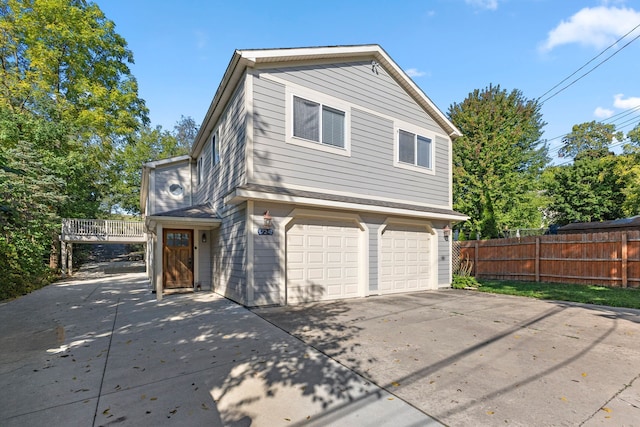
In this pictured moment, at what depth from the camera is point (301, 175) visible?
7742 mm

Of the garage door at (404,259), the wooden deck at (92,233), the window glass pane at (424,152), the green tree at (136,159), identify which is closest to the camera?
the garage door at (404,259)

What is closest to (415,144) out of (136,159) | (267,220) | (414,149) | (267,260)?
(414,149)

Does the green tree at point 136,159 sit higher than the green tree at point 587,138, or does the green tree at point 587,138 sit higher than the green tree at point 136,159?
the green tree at point 587,138

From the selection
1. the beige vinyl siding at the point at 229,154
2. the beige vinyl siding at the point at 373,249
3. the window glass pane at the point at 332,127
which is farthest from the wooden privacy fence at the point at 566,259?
the beige vinyl siding at the point at 229,154

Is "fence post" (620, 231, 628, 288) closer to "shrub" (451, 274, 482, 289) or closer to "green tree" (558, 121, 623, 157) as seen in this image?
"shrub" (451, 274, 482, 289)

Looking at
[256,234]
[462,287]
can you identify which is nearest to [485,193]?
[462,287]

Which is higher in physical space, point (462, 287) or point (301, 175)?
point (301, 175)

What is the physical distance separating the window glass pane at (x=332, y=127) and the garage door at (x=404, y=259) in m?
3.15

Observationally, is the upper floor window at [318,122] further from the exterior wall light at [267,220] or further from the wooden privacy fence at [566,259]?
the wooden privacy fence at [566,259]

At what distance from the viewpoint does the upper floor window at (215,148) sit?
384 inches

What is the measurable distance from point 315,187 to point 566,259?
1008 cm

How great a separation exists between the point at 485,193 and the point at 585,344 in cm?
1417

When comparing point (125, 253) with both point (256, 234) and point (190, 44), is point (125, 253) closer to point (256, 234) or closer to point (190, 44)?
point (190, 44)

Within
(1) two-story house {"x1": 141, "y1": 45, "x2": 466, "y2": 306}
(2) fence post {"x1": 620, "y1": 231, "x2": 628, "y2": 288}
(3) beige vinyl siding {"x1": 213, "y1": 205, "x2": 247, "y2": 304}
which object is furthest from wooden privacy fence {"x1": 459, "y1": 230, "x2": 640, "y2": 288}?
(3) beige vinyl siding {"x1": 213, "y1": 205, "x2": 247, "y2": 304}
